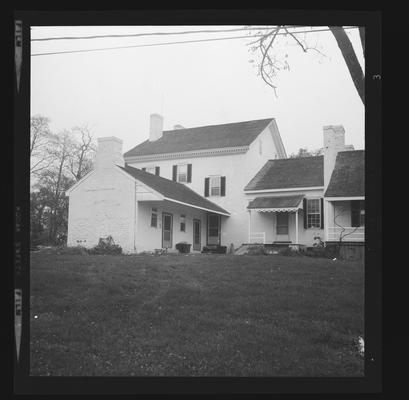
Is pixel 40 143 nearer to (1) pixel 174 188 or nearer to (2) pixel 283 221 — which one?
(1) pixel 174 188

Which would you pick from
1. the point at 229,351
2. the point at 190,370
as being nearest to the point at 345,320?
the point at 229,351

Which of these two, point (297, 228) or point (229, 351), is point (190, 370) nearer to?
point (229, 351)

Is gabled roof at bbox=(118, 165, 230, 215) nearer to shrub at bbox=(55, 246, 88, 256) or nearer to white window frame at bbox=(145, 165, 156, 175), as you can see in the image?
white window frame at bbox=(145, 165, 156, 175)

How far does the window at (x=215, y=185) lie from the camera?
17.0 metres

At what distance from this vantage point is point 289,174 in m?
15.7

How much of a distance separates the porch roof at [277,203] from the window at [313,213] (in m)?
0.39

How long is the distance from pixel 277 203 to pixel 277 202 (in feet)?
0.28

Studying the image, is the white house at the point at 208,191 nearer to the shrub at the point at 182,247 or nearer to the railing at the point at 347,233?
the railing at the point at 347,233

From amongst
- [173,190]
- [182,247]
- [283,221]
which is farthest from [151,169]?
[283,221]

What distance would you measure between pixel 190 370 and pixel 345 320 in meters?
2.29

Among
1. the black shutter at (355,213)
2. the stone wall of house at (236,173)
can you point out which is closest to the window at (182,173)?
the stone wall of house at (236,173)

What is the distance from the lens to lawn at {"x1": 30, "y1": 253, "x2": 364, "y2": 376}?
Answer: 489 centimetres
